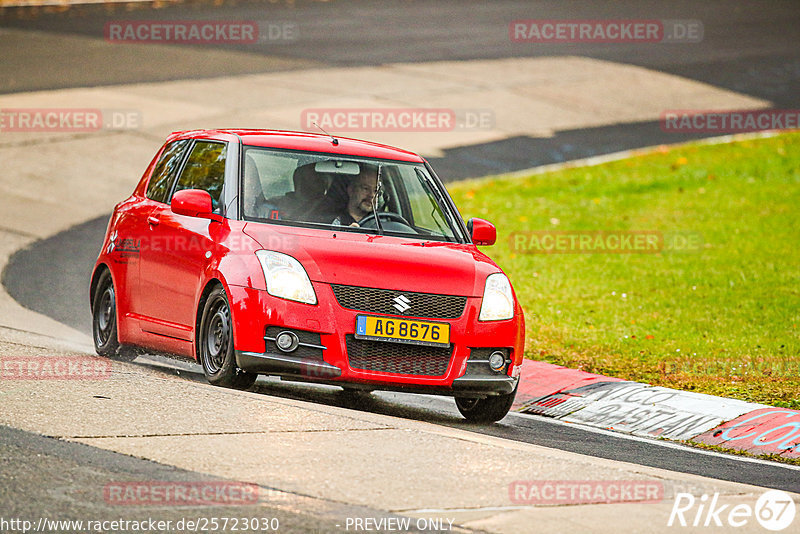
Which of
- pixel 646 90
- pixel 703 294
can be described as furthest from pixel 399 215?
pixel 646 90

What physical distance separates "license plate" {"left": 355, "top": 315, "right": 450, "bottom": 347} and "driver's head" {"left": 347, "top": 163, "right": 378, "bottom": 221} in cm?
117

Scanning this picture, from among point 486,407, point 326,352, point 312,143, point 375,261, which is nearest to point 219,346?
point 326,352

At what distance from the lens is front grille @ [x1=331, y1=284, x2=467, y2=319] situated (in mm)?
7867

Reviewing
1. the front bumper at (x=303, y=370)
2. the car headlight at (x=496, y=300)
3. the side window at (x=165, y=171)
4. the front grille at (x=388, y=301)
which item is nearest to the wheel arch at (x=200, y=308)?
the front bumper at (x=303, y=370)

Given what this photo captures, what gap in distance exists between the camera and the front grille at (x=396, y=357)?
7871 millimetres

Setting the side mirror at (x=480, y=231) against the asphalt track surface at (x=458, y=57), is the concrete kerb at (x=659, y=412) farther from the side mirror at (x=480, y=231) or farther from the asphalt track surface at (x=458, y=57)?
the side mirror at (x=480, y=231)

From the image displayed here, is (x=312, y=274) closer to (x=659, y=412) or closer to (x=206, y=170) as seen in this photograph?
(x=206, y=170)

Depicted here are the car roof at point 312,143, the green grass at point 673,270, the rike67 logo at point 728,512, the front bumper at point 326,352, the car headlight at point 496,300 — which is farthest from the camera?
the green grass at point 673,270

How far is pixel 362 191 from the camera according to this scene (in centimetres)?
902

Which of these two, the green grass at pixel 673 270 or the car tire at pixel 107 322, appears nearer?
the car tire at pixel 107 322

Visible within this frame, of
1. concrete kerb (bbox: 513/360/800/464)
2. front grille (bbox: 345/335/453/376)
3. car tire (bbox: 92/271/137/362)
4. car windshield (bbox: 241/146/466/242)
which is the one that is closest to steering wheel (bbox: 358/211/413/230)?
car windshield (bbox: 241/146/466/242)

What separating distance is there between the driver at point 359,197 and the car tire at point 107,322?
210cm

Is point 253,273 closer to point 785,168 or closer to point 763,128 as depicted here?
point 785,168

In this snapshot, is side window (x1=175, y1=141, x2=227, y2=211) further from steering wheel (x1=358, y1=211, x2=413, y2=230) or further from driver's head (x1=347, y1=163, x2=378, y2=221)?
steering wheel (x1=358, y1=211, x2=413, y2=230)
